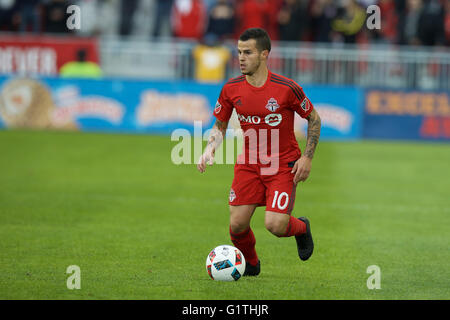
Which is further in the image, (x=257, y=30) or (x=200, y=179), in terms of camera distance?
(x=200, y=179)

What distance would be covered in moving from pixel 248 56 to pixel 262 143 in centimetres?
83

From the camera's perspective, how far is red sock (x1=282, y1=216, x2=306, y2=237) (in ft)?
23.6

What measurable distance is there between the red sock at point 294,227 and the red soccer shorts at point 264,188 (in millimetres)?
186

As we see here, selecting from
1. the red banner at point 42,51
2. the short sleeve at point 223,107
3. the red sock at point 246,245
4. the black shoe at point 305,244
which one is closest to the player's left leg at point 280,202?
the red sock at point 246,245

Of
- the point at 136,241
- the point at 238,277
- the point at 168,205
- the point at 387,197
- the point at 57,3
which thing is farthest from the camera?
the point at 57,3

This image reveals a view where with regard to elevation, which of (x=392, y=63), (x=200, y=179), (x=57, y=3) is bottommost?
(x=200, y=179)

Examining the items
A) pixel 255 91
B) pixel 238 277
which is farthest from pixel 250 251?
pixel 255 91

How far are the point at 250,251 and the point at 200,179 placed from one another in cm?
737

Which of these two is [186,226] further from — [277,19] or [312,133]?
[277,19]

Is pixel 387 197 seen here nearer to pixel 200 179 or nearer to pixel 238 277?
pixel 200 179

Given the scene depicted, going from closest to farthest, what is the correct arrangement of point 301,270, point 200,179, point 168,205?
point 301,270 → point 168,205 → point 200,179

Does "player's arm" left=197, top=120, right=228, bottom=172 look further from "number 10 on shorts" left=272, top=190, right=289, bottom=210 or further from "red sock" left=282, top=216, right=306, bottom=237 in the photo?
"red sock" left=282, top=216, right=306, bottom=237

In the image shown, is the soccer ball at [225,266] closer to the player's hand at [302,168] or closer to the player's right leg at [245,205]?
the player's right leg at [245,205]

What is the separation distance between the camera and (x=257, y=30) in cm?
698
